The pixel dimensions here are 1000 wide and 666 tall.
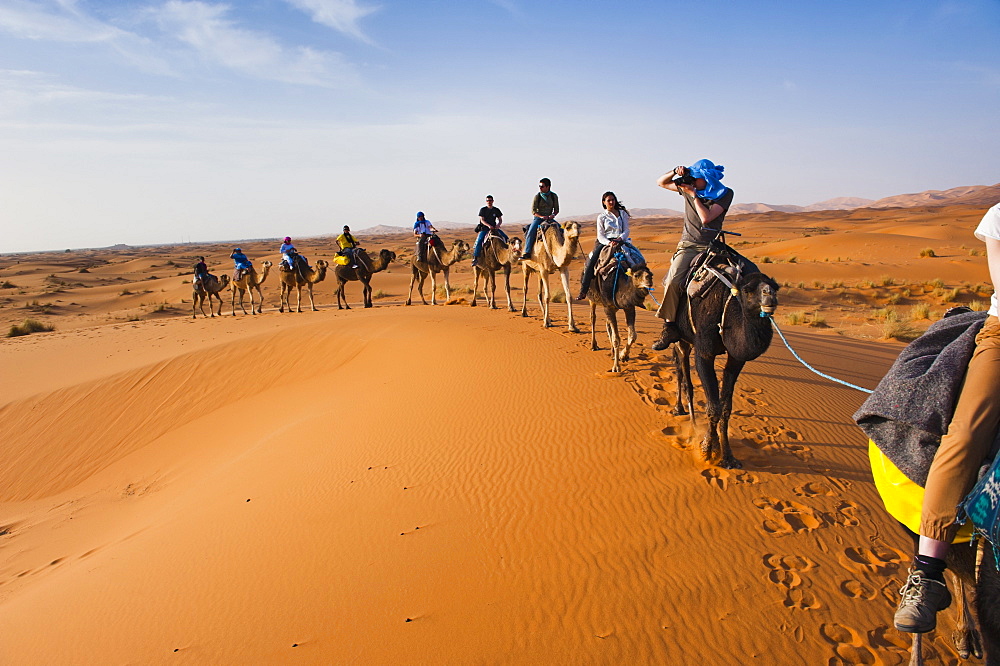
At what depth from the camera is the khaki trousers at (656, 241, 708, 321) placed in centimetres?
587

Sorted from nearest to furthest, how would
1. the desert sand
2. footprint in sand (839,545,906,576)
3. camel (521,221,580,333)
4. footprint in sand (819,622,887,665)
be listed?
footprint in sand (819,622,887,665)
the desert sand
footprint in sand (839,545,906,576)
camel (521,221,580,333)

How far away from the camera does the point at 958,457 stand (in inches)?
100.0

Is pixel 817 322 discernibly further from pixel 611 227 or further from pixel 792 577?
pixel 792 577

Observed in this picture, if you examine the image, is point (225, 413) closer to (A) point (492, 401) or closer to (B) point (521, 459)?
(A) point (492, 401)

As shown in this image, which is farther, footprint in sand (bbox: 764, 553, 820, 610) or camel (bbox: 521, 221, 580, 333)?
camel (bbox: 521, 221, 580, 333)

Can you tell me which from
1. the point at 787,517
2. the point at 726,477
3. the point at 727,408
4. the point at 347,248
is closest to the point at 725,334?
the point at 727,408

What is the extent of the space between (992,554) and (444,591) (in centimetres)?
327

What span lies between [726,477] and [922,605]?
8.65ft

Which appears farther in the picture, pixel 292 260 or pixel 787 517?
pixel 292 260

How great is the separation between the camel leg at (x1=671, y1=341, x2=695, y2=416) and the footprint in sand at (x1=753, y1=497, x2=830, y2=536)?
1.41 m

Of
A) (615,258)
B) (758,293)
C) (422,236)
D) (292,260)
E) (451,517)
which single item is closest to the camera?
(758,293)

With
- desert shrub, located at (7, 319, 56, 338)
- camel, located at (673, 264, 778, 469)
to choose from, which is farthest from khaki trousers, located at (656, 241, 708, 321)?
desert shrub, located at (7, 319, 56, 338)

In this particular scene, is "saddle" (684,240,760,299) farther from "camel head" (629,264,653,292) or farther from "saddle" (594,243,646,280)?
"saddle" (594,243,646,280)

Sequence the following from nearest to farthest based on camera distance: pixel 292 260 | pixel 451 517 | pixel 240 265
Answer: pixel 451 517 < pixel 292 260 < pixel 240 265
